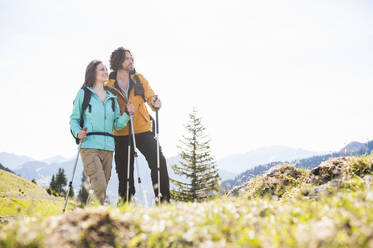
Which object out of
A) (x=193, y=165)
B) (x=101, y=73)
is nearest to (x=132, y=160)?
(x=101, y=73)

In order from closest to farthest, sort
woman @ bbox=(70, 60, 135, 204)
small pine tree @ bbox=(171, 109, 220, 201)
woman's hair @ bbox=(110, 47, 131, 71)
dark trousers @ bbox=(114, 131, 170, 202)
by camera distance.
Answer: woman @ bbox=(70, 60, 135, 204)
dark trousers @ bbox=(114, 131, 170, 202)
woman's hair @ bbox=(110, 47, 131, 71)
small pine tree @ bbox=(171, 109, 220, 201)

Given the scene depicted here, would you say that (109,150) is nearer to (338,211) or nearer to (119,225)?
(119,225)

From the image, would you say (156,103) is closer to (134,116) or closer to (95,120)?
(134,116)

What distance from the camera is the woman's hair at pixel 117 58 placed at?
303 inches

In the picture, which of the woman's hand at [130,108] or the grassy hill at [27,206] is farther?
the woman's hand at [130,108]

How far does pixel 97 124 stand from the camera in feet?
→ 21.7

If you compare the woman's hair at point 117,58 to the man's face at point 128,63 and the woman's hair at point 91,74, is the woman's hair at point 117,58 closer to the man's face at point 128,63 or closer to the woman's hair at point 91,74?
the man's face at point 128,63

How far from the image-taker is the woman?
20.8ft

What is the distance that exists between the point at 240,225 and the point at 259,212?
78cm

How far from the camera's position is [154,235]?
3322mm

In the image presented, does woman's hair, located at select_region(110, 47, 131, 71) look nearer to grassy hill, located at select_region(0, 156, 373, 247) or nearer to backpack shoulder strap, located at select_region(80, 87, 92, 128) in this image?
backpack shoulder strap, located at select_region(80, 87, 92, 128)

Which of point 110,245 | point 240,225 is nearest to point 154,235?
point 110,245

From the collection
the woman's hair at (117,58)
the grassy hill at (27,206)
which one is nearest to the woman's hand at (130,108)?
the woman's hair at (117,58)

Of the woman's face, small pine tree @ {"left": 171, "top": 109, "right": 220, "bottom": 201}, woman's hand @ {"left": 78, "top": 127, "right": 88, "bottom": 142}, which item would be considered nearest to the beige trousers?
woman's hand @ {"left": 78, "top": 127, "right": 88, "bottom": 142}
